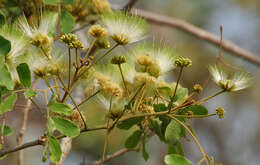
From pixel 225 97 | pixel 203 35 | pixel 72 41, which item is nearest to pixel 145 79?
pixel 72 41

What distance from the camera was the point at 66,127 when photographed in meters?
0.76

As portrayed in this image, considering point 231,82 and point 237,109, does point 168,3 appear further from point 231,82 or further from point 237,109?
point 231,82

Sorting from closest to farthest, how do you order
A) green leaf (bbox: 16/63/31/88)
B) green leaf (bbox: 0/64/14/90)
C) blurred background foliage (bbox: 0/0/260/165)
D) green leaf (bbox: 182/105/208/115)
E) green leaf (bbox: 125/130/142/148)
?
green leaf (bbox: 0/64/14/90), green leaf (bbox: 16/63/31/88), green leaf (bbox: 182/105/208/115), green leaf (bbox: 125/130/142/148), blurred background foliage (bbox: 0/0/260/165)

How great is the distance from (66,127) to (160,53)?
0.32 metres

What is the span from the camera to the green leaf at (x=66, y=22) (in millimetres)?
970

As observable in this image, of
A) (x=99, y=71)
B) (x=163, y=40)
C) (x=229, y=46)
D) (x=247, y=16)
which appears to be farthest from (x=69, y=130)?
(x=247, y=16)

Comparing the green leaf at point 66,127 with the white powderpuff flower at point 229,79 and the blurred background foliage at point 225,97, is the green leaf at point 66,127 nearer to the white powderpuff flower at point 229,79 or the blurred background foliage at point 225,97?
the white powderpuff flower at point 229,79

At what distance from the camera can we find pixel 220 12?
6504mm

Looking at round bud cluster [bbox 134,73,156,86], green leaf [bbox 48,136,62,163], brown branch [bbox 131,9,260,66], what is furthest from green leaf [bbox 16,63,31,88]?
brown branch [bbox 131,9,260,66]

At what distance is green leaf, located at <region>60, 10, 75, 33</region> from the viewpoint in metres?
0.97

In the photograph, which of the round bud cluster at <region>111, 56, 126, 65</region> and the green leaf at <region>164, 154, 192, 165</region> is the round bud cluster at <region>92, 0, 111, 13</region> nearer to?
the round bud cluster at <region>111, 56, 126, 65</region>

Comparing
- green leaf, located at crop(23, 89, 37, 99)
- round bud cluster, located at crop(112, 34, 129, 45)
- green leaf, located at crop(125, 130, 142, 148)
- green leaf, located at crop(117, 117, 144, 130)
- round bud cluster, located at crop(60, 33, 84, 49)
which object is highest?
round bud cluster, located at crop(112, 34, 129, 45)

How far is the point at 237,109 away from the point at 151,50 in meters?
5.24

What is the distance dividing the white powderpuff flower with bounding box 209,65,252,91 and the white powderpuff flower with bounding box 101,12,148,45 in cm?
20
